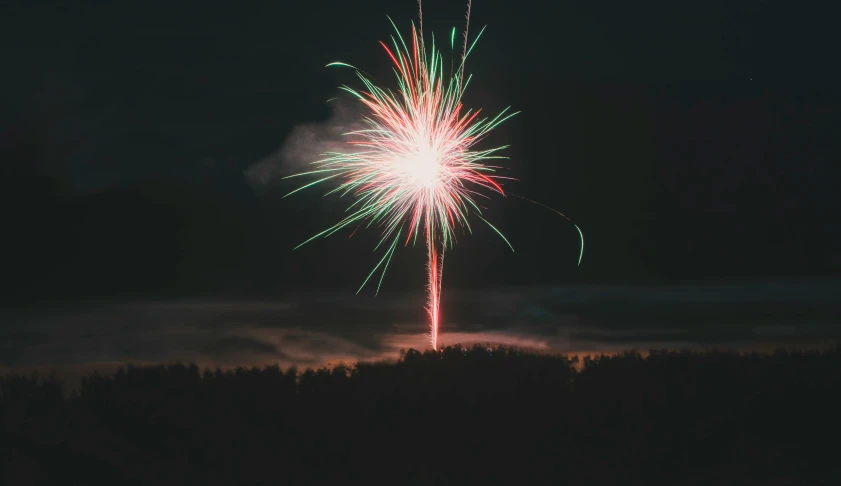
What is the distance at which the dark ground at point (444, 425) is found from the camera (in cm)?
1348

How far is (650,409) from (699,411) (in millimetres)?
1166

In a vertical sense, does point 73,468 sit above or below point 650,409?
below

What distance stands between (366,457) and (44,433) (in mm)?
7262

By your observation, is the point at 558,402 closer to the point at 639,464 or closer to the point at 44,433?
the point at 639,464

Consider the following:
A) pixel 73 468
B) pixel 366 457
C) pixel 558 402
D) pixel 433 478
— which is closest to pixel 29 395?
pixel 73 468

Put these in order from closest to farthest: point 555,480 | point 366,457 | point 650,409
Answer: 1. point 555,480
2. point 366,457
3. point 650,409

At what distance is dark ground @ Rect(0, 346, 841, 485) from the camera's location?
13477 millimetres

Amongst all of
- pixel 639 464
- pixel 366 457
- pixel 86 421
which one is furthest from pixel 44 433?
pixel 639 464

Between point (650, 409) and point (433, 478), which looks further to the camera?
point (650, 409)

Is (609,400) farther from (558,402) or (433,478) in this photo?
(433,478)

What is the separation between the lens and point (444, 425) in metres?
15.3

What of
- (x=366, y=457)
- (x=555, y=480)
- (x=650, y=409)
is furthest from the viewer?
(x=650, y=409)

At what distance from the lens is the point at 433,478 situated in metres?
13.2

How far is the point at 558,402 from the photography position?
15992 millimetres
